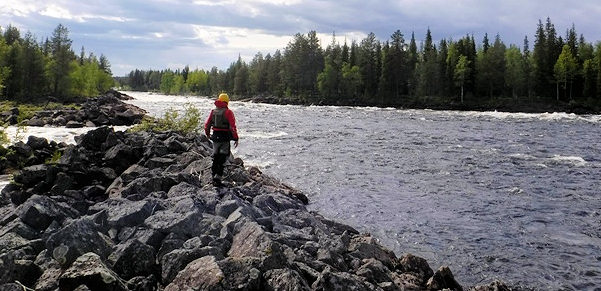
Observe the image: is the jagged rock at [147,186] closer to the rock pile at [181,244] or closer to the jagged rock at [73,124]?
the rock pile at [181,244]

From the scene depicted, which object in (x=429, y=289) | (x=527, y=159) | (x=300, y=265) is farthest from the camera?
(x=527, y=159)

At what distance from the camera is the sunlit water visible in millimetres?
12336

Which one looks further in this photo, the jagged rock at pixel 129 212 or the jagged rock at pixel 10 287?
the jagged rock at pixel 129 212

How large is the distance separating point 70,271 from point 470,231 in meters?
11.7

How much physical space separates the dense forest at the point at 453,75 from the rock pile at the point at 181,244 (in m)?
84.2

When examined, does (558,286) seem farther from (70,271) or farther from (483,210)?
(70,271)

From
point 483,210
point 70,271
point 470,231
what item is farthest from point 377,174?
point 70,271

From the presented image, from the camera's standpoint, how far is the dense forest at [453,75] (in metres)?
90.8

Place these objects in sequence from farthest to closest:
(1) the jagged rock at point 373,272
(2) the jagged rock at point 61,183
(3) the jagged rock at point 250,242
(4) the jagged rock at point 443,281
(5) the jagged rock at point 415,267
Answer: (2) the jagged rock at point 61,183, (5) the jagged rock at point 415,267, (4) the jagged rock at point 443,281, (1) the jagged rock at point 373,272, (3) the jagged rock at point 250,242

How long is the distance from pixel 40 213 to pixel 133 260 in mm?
3361

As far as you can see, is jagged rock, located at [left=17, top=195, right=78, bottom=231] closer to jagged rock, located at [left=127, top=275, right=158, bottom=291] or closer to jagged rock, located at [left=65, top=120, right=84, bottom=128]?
jagged rock, located at [left=127, top=275, right=158, bottom=291]

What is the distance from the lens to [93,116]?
4856cm

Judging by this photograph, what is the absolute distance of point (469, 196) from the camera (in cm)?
1889

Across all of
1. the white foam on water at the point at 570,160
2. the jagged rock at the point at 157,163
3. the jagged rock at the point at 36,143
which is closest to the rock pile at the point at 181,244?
the jagged rock at the point at 157,163
